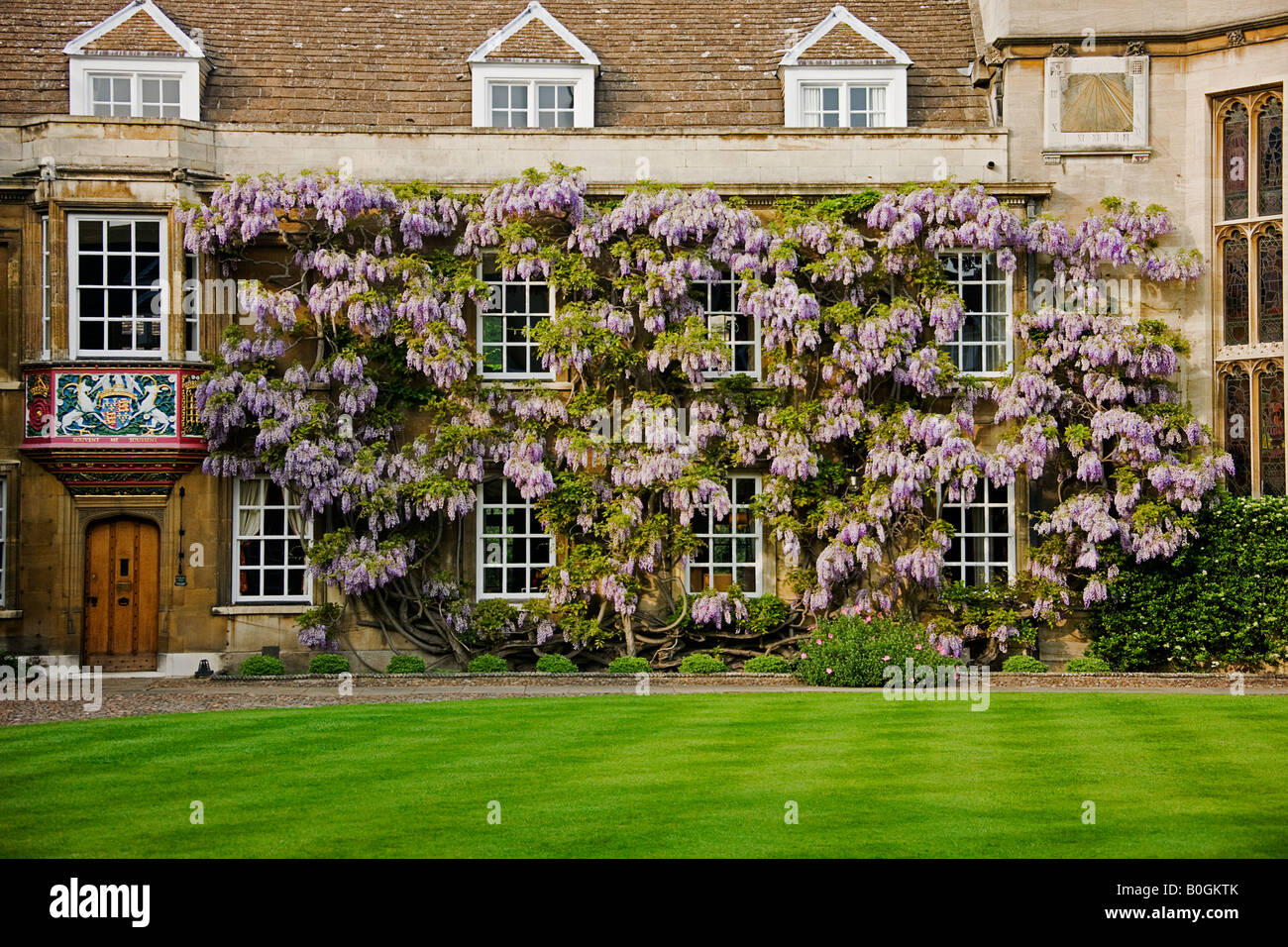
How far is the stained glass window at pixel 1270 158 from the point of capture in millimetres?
21297

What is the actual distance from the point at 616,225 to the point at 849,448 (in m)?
4.75

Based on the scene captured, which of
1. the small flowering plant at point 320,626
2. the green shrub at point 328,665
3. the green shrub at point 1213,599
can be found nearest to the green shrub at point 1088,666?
the green shrub at point 1213,599

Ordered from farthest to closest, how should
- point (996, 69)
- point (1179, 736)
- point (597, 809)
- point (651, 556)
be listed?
point (996, 69) → point (651, 556) → point (1179, 736) → point (597, 809)

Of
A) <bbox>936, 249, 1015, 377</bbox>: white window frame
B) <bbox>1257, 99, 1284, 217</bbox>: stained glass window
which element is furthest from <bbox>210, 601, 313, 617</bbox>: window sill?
<bbox>1257, 99, 1284, 217</bbox>: stained glass window

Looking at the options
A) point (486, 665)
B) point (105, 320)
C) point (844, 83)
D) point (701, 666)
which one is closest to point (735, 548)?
point (701, 666)

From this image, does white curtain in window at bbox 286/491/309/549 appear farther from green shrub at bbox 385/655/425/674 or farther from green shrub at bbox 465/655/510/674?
green shrub at bbox 465/655/510/674

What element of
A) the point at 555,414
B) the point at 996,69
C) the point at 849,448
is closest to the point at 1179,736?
the point at 849,448

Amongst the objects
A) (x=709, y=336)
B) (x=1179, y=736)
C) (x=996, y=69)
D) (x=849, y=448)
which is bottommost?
(x=1179, y=736)

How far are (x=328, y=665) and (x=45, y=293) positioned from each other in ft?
21.6

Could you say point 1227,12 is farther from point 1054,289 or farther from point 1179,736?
point 1179,736

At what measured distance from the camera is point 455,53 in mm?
23750

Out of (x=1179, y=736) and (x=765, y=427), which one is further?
(x=765, y=427)

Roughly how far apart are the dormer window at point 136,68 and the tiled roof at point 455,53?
388mm

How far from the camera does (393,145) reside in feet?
71.3
